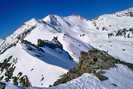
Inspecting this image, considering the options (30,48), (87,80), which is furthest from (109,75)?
(30,48)

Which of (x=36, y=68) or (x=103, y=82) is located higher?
(x=36, y=68)

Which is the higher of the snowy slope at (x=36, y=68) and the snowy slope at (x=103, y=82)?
the snowy slope at (x=36, y=68)

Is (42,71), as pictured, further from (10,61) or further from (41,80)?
(10,61)

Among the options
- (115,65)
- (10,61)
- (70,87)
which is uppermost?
(10,61)

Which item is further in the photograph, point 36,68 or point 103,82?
point 36,68

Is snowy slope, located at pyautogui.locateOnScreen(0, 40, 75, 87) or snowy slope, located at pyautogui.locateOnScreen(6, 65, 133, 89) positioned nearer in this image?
snowy slope, located at pyautogui.locateOnScreen(6, 65, 133, 89)

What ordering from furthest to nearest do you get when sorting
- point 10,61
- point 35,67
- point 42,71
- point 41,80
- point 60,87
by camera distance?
point 10,61
point 35,67
point 42,71
point 41,80
point 60,87

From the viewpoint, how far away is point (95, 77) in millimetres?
42375

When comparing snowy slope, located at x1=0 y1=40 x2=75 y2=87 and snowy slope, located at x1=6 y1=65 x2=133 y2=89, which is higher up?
snowy slope, located at x1=0 y1=40 x2=75 y2=87

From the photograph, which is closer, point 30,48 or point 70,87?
point 70,87

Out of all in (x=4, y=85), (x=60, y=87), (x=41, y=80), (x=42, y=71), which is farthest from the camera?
(x=42, y=71)

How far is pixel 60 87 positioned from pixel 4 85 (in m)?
6.93

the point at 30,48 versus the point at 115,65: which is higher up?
the point at 30,48

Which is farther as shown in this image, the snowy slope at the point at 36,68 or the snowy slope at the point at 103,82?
the snowy slope at the point at 36,68
